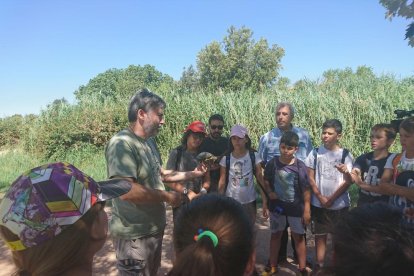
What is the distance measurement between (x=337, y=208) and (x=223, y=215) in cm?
257

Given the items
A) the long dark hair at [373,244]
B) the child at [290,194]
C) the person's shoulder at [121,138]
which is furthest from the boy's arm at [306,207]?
the long dark hair at [373,244]

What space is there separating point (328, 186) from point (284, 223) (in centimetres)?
62

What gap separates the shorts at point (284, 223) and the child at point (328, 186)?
263mm

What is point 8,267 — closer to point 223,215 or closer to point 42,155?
point 223,215

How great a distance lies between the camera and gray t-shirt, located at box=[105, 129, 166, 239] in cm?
218

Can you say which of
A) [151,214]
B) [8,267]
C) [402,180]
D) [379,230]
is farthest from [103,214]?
[8,267]

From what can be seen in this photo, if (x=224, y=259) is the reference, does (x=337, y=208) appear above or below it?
below

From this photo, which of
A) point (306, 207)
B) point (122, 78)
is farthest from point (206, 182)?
point (122, 78)

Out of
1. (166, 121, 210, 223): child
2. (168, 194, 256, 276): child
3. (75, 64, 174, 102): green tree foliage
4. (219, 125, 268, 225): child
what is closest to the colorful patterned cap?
(168, 194, 256, 276): child

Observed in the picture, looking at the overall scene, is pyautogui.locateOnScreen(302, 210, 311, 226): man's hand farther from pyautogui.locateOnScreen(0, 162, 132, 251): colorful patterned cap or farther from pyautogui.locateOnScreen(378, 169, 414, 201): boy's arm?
pyautogui.locateOnScreen(0, 162, 132, 251): colorful patterned cap

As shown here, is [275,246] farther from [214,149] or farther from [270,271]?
[214,149]

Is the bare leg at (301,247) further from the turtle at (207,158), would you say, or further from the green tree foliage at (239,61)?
the green tree foliage at (239,61)

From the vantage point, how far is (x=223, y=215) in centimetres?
131

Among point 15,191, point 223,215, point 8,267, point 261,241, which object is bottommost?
point 8,267
